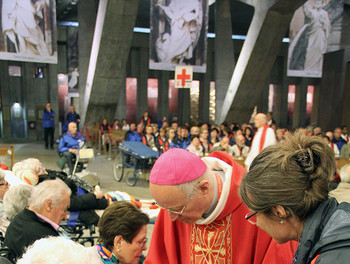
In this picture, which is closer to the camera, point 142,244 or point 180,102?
point 142,244

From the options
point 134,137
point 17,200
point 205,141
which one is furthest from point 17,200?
point 134,137

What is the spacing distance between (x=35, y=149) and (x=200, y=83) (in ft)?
45.0

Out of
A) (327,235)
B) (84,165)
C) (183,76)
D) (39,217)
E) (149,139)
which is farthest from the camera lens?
(149,139)

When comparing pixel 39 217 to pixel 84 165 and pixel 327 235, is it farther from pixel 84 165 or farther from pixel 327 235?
pixel 84 165

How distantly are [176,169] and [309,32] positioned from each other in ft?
39.8

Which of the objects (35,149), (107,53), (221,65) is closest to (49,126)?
(35,149)

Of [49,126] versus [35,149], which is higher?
[49,126]

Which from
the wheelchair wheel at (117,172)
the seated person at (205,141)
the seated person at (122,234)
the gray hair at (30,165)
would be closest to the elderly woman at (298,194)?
the seated person at (122,234)

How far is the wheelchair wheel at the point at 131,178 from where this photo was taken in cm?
763

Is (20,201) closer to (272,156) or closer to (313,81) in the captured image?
(272,156)

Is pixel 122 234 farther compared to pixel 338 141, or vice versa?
pixel 338 141

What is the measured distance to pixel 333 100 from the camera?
44.2 ft

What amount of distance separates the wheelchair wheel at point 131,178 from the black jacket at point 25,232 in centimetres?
508

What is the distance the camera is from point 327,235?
790 mm
